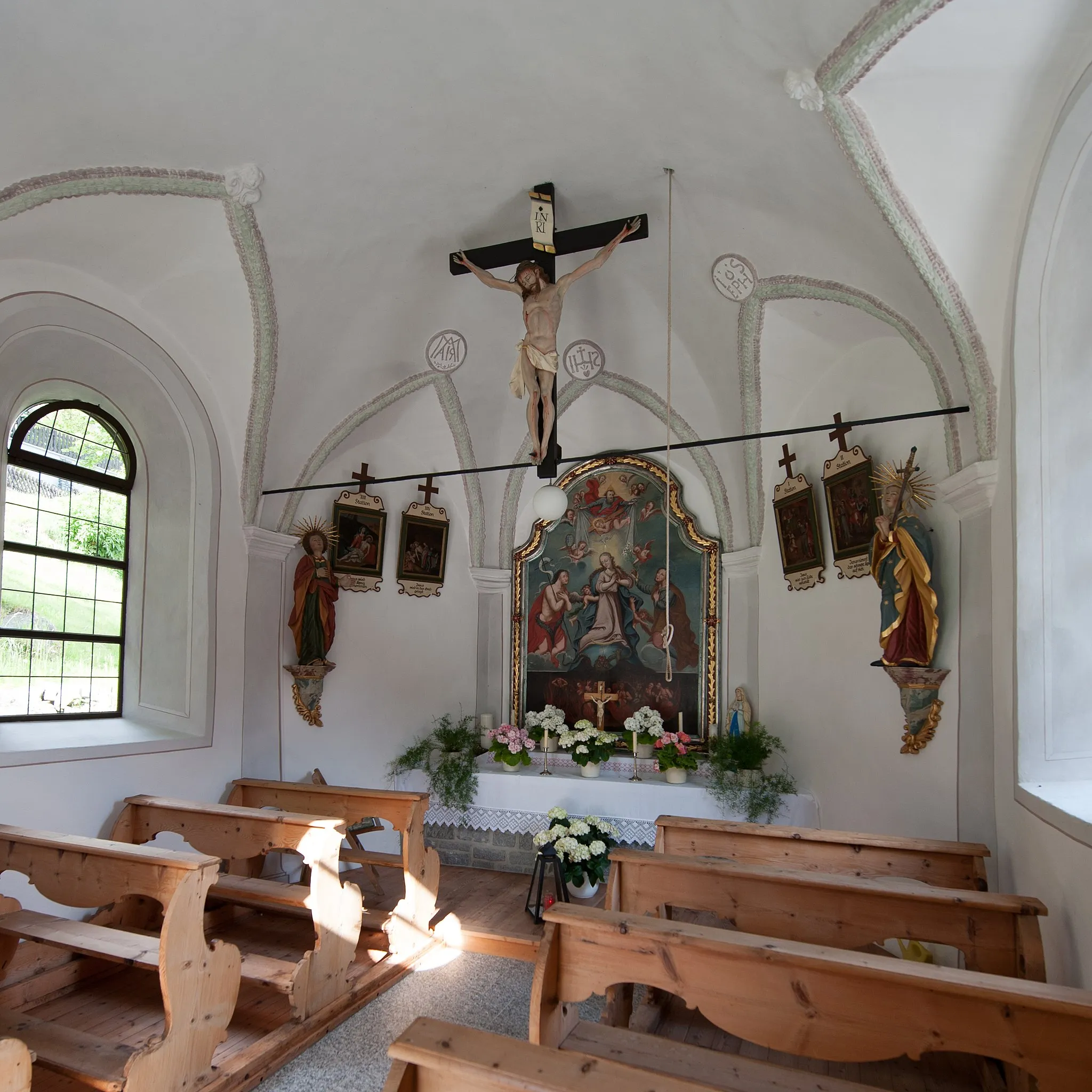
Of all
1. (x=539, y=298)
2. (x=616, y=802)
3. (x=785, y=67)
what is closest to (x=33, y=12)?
(x=539, y=298)

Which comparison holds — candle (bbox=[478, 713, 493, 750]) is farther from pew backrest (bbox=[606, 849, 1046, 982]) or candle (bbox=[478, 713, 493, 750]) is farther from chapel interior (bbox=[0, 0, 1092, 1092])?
pew backrest (bbox=[606, 849, 1046, 982])

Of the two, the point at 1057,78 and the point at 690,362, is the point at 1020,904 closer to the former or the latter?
the point at 1057,78

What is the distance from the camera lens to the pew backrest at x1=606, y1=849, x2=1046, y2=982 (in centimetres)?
327

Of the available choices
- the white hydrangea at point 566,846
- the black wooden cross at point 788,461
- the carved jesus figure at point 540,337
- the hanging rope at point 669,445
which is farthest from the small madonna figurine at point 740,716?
the carved jesus figure at point 540,337

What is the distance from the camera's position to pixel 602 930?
3.00 meters

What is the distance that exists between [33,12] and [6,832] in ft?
13.7

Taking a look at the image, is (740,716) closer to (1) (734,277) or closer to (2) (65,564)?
(1) (734,277)

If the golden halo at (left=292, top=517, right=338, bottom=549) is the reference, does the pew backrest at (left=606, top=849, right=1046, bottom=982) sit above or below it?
below

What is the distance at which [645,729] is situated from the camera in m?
7.84

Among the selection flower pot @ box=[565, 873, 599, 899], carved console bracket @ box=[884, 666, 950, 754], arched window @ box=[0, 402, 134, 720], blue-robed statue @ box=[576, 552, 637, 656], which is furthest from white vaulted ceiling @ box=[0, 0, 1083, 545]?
flower pot @ box=[565, 873, 599, 899]

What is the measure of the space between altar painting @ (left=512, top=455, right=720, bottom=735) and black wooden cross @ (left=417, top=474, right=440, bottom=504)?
1128 mm

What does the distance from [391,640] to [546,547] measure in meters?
1.92

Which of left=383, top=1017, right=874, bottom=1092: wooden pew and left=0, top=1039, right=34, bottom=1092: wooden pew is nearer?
left=383, top=1017, right=874, bottom=1092: wooden pew

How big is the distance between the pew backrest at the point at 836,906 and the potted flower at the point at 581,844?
5.99ft
